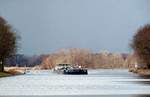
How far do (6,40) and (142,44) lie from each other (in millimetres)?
30252

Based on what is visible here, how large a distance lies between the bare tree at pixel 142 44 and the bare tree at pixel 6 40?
89.6 feet

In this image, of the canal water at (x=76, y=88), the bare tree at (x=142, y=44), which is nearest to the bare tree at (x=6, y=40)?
the bare tree at (x=142, y=44)

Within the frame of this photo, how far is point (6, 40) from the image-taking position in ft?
333

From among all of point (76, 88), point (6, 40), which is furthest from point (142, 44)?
point (76, 88)

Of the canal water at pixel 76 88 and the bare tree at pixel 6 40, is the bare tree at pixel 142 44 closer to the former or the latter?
the bare tree at pixel 6 40

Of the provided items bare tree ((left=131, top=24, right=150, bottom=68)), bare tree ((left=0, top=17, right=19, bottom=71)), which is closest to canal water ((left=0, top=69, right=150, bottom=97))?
bare tree ((left=0, top=17, right=19, bottom=71))

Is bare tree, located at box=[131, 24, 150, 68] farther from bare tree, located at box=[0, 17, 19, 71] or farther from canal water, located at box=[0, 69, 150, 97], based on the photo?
canal water, located at box=[0, 69, 150, 97]

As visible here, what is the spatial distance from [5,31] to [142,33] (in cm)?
3204

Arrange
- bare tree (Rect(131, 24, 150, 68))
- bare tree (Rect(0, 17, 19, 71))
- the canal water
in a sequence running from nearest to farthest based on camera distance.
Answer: the canal water → bare tree (Rect(0, 17, 19, 71)) → bare tree (Rect(131, 24, 150, 68))

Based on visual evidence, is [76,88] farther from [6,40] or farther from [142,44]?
[142,44]

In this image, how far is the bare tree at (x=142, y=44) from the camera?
11229cm

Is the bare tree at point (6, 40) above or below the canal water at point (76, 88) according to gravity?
above

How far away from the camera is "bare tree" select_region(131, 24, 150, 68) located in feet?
368

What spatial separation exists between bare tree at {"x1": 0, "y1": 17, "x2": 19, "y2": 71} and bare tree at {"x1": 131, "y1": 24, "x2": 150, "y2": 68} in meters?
Answer: 27.3
